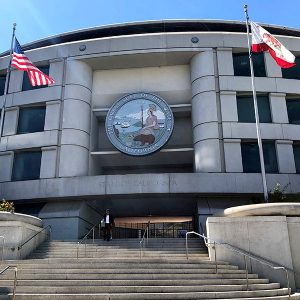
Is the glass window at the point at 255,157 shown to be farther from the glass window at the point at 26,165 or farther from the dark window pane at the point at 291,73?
the glass window at the point at 26,165

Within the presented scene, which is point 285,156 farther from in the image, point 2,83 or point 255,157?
point 2,83

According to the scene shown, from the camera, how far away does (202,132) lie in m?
23.5

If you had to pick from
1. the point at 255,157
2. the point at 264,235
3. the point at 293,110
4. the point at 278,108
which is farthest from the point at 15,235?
the point at 293,110

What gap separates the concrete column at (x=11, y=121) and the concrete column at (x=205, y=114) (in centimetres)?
1268

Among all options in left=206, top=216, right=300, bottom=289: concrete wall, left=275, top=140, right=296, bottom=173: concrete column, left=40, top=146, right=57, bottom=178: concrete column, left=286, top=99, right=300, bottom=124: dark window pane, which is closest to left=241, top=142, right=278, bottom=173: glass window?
left=275, top=140, right=296, bottom=173: concrete column

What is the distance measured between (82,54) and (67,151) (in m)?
7.39

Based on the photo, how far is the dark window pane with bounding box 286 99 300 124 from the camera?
24.2 meters

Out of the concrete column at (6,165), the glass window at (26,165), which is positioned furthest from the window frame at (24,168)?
the concrete column at (6,165)

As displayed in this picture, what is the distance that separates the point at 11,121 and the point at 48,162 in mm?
4697

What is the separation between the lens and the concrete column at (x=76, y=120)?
2344 cm

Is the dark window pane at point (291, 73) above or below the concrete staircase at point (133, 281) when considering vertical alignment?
above

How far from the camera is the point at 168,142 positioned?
2559 cm

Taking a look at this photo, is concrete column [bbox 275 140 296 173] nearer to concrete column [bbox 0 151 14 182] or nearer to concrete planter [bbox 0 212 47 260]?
concrete planter [bbox 0 212 47 260]

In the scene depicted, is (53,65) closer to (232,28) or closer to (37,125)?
(37,125)
